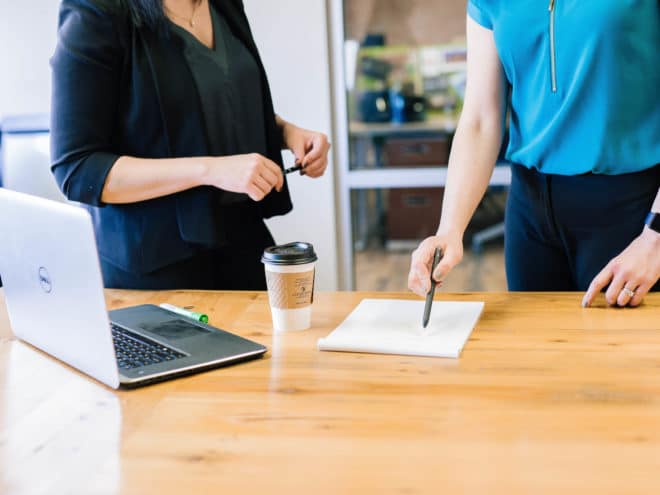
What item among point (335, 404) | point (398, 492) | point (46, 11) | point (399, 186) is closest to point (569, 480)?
point (398, 492)

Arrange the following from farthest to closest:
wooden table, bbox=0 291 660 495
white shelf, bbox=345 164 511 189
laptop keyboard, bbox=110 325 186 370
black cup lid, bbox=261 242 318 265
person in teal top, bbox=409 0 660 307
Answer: white shelf, bbox=345 164 511 189, person in teal top, bbox=409 0 660 307, black cup lid, bbox=261 242 318 265, laptop keyboard, bbox=110 325 186 370, wooden table, bbox=0 291 660 495

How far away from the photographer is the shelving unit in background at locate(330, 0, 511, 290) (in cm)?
358

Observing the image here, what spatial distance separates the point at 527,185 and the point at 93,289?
2.90ft

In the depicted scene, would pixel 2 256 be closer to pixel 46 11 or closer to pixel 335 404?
pixel 335 404

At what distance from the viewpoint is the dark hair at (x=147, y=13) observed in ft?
5.13

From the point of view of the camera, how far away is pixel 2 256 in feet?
4.35

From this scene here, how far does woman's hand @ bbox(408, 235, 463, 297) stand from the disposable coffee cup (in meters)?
0.17

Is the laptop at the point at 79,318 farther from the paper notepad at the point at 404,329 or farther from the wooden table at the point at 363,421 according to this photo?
the paper notepad at the point at 404,329

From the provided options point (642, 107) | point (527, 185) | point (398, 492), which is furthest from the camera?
point (527, 185)

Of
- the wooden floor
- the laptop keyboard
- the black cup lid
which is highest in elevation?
the black cup lid

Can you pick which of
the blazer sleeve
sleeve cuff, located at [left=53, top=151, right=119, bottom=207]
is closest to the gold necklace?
the blazer sleeve

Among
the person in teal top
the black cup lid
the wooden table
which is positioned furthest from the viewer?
the person in teal top

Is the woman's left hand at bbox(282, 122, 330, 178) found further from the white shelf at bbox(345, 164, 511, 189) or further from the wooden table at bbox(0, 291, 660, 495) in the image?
the white shelf at bbox(345, 164, 511, 189)

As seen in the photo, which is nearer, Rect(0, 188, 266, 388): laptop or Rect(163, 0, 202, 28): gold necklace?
Rect(0, 188, 266, 388): laptop
